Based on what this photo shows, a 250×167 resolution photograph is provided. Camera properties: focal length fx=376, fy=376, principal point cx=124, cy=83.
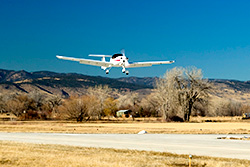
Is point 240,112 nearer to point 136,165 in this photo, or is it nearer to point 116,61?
point 116,61

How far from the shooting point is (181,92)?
85.2 m

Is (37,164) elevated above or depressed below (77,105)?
below

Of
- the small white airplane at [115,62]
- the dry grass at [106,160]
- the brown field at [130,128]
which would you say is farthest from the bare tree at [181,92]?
the dry grass at [106,160]

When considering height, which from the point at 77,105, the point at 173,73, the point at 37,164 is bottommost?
the point at 37,164

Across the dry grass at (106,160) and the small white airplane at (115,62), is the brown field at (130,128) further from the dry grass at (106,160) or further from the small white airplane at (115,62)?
the dry grass at (106,160)

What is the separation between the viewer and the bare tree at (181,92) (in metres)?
84.4

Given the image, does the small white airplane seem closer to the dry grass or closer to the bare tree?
the dry grass

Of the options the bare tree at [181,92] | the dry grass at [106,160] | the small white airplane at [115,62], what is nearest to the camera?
the dry grass at [106,160]

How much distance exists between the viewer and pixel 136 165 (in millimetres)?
16344

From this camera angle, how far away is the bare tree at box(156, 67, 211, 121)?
277 feet

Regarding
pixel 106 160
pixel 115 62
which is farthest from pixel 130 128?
pixel 106 160

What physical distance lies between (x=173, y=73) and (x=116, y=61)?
160 ft

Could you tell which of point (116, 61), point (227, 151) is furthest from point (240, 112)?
point (227, 151)

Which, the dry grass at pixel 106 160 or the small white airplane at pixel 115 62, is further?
the small white airplane at pixel 115 62
